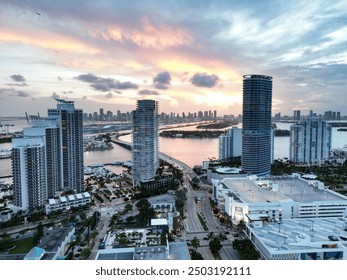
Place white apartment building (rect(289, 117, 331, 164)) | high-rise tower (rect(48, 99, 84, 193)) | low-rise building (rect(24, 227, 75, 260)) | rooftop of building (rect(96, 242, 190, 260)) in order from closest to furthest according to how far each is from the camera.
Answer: rooftop of building (rect(96, 242, 190, 260)), low-rise building (rect(24, 227, 75, 260)), high-rise tower (rect(48, 99, 84, 193)), white apartment building (rect(289, 117, 331, 164))

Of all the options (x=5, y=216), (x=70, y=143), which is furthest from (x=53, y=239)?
(x=70, y=143)

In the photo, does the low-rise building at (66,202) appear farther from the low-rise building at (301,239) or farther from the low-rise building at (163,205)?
the low-rise building at (301,239)

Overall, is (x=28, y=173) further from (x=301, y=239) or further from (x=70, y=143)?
(x=301, y=239)

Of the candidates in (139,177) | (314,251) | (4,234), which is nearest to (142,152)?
(139,177)

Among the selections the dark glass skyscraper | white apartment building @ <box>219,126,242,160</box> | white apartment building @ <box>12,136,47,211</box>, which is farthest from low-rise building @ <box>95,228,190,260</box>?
white apartment building @ <box>219,126,242,160</box>

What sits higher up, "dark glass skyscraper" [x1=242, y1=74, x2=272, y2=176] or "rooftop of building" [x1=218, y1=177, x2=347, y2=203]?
"dark glass skyscraper" [x1=242, y1=74, x2=272, y2=176]

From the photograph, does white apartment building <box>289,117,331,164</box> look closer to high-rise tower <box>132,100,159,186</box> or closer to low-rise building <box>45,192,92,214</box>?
high-rise tower <box>132,100,159,186</box>

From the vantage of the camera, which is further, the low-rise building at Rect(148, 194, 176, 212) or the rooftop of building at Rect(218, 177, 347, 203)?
the low-rise building at Rect(148, 194, 176, 212)
